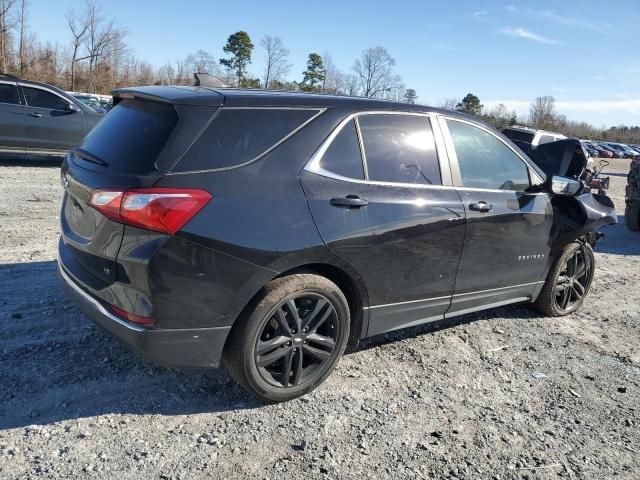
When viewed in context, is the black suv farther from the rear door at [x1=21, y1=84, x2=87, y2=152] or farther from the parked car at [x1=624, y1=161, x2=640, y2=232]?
the rear door at [x1=21, y1=84, x2=87, y2=152]

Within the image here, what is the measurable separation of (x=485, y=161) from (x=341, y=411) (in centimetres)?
224

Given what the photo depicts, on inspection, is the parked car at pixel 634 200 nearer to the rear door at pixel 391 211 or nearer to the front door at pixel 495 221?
the front door at pixel 495 221

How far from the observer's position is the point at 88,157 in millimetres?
3033

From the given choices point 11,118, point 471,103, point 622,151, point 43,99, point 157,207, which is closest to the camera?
point 157,207

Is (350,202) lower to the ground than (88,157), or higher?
lower

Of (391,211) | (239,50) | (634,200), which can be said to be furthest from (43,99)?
(239,50)

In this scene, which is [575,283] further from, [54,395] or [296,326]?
[54,395]

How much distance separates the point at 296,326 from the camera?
3.08 m

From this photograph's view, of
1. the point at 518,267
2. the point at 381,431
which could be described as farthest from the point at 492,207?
the point at 381,431

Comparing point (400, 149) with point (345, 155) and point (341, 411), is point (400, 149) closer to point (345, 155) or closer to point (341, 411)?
point (345, 155)

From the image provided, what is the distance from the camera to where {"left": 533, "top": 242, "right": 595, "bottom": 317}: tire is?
187 inches

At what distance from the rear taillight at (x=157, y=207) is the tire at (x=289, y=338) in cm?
63

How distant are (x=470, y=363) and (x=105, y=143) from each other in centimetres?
295

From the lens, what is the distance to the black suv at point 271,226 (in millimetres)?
2637
